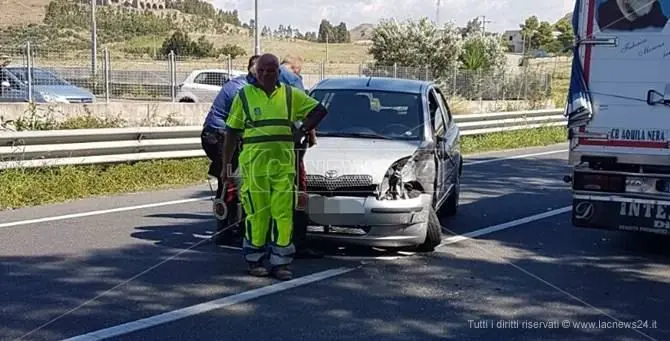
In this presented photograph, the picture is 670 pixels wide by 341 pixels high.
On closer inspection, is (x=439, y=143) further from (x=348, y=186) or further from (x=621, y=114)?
(x=621, y=114)

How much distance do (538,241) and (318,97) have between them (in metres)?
2.78

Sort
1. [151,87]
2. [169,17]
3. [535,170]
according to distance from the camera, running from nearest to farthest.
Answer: [535,170] < [151,87] < [169,17]

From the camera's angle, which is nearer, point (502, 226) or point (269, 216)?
point (269, 216)

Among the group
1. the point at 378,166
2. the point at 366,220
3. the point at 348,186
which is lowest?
the point at 366,220

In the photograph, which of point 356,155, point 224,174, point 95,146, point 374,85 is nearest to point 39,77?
point 95,146

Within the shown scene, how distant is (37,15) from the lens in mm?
69062

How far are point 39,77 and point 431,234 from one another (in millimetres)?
14491

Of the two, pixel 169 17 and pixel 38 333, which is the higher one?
pixel 169 17

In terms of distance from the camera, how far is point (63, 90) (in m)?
19.2

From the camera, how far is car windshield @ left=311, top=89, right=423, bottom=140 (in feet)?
26.1

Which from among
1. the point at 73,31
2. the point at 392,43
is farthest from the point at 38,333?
the point at 73,31

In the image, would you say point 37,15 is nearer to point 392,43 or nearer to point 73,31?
point 73,31

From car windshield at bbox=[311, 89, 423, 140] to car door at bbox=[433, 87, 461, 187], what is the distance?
1.66 feet

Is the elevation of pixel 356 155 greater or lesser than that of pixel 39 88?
lesser
